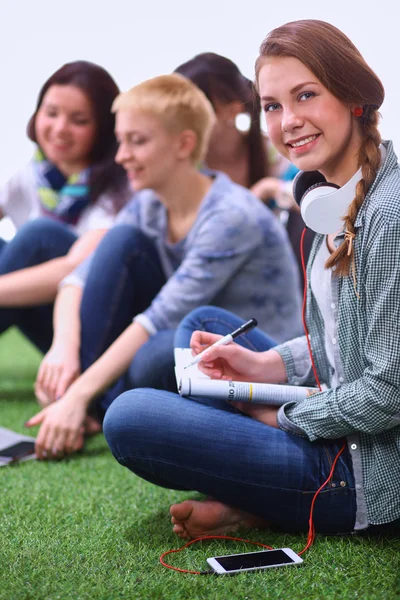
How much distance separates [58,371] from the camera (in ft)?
5.62

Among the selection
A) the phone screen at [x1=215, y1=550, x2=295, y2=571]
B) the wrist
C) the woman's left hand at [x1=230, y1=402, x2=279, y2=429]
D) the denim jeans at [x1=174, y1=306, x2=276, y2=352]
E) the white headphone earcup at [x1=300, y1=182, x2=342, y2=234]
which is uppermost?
the white headphone earcup at [x1=300, y1=182, x2=342, y2=234]

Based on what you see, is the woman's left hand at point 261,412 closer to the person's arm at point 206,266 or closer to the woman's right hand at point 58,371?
the person's arm at point 206,266

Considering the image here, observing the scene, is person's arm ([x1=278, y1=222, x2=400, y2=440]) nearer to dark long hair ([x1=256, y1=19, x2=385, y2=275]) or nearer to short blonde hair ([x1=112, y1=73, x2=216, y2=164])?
dark long hair ([x1=256, y1=19, x2=385, y2=275])

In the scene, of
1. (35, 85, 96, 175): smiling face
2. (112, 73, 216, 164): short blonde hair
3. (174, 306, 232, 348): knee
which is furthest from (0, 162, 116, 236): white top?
(174, 306, 232, 348): knee

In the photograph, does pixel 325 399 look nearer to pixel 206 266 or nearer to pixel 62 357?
pixel 206 266

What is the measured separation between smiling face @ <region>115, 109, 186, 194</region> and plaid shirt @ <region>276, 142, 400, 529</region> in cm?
79

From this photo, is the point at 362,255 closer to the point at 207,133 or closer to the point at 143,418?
the point at 143,418

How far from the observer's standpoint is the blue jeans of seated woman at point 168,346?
1333 mm

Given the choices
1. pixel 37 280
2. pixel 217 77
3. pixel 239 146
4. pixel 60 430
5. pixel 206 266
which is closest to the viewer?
pixel 60 430

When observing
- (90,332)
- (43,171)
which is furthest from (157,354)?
(43,171)

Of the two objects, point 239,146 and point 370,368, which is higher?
point 239,146

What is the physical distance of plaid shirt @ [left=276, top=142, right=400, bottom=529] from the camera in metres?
0.95

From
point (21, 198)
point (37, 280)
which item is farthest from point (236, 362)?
point (21, 198)

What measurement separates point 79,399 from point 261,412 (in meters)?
0.54
